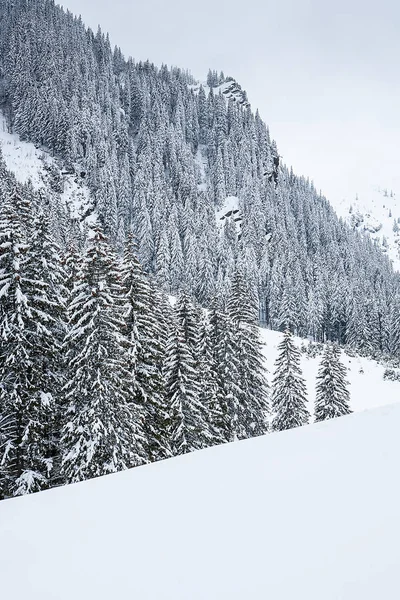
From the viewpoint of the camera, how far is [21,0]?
500 ft

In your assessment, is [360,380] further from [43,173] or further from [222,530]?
[43,173]

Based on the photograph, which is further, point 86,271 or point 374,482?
point 86,271

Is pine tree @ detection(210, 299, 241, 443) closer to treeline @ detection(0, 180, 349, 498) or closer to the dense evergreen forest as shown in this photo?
the dense evergreen forest

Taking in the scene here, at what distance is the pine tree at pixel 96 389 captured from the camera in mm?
13406

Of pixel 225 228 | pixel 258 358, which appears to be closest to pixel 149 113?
pixel 225 228

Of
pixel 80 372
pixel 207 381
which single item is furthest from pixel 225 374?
pixel 80 372

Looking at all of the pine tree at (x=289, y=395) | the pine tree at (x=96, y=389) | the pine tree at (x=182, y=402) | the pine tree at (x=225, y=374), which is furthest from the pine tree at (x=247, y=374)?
the pine tree at (x=96, y=389)

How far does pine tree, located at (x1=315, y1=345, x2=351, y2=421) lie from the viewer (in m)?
22.6

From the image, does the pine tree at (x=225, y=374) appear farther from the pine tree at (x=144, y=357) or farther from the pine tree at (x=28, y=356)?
the pine tree at (x=28, y=356)

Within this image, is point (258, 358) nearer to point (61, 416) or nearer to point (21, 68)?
point (61, 416)

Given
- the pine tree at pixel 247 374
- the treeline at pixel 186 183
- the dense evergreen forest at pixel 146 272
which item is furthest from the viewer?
the treeline at pixel 186 183

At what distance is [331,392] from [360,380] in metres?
19.9

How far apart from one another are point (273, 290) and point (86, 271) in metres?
66.5

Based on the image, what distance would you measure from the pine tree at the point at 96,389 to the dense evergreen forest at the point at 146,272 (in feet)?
0.24
